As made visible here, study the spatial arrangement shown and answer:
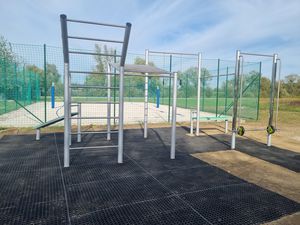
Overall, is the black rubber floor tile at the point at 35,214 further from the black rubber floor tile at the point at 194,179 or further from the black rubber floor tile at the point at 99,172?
the black rubber floor tile at the point at 194,179

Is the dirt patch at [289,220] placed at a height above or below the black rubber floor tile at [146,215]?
below

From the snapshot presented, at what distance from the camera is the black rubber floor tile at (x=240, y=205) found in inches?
89.4

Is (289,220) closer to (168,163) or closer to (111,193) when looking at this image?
(111,193)

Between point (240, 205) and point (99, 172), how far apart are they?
6.43 ft

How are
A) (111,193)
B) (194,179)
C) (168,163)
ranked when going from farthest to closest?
1. (168,163)
2. (194,179)
3. (111,193)

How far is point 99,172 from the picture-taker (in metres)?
3.48

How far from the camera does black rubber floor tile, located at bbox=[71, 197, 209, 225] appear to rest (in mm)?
2150

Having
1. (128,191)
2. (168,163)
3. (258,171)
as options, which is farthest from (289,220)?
(168,163)

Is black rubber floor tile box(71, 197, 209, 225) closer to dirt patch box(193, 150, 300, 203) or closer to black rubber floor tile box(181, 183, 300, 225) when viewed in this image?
black rubber floor tile box(181, 183, 300, 225)

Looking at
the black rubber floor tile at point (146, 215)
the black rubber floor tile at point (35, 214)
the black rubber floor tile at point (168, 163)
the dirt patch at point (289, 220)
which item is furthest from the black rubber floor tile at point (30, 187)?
the dirt patch at point (289, 220)

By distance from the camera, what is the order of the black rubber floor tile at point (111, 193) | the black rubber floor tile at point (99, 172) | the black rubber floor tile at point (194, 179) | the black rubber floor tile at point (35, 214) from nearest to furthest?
the black rubber floor tile at point (35, 214) → the black rubber floor tile at point (111, 193) → the black rubber floor tile at point (194, 179) → the black rubber floor tile at point (99, 172)

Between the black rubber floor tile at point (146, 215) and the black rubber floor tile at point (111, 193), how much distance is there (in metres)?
0.12

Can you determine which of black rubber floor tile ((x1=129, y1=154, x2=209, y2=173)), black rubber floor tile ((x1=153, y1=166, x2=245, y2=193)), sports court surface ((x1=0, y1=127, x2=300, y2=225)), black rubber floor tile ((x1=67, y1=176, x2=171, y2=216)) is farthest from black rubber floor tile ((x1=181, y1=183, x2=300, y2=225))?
black rubber floor tile ((x1=129, y1=154, x2=209, y2=173))

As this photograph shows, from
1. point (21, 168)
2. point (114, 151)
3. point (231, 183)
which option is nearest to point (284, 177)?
point (231, 183)
